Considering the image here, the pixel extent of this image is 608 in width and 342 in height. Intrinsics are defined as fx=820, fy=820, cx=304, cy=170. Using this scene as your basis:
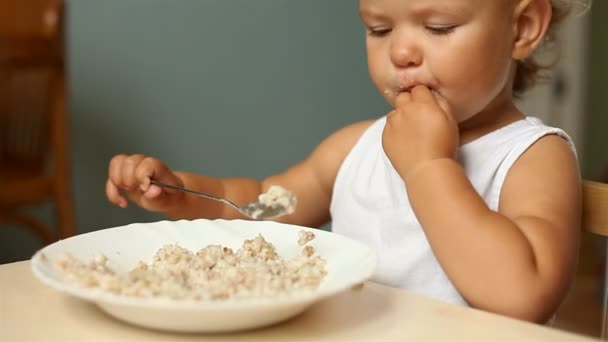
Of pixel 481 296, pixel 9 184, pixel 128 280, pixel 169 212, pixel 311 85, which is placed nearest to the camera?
pixel 128 280

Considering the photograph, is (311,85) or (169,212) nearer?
(169,212)

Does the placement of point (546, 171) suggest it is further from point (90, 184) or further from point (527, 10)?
point (90, 184)

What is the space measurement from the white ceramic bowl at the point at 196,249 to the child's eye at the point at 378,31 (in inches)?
11.2

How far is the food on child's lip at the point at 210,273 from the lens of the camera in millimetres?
633

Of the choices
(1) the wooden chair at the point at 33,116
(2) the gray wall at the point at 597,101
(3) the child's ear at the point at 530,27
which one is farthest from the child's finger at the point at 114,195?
(2) the gray wall at the point at 597,101

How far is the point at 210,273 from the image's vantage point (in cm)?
71

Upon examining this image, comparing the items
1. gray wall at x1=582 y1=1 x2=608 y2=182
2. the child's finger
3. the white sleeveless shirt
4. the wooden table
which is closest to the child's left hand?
the white sleeveless shirt

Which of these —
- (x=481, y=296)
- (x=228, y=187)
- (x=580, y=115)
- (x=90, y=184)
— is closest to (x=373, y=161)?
(x=228, y=187)

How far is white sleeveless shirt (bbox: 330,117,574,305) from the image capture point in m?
1.01

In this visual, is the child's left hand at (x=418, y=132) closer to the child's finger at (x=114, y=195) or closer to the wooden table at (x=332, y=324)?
the wooden table at (x=332, y=324)

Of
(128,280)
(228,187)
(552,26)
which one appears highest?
(552,26)

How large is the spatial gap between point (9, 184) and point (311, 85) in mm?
936

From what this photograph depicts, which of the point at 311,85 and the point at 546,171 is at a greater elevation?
the point at 546,171

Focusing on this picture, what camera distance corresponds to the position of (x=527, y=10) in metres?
1.03
